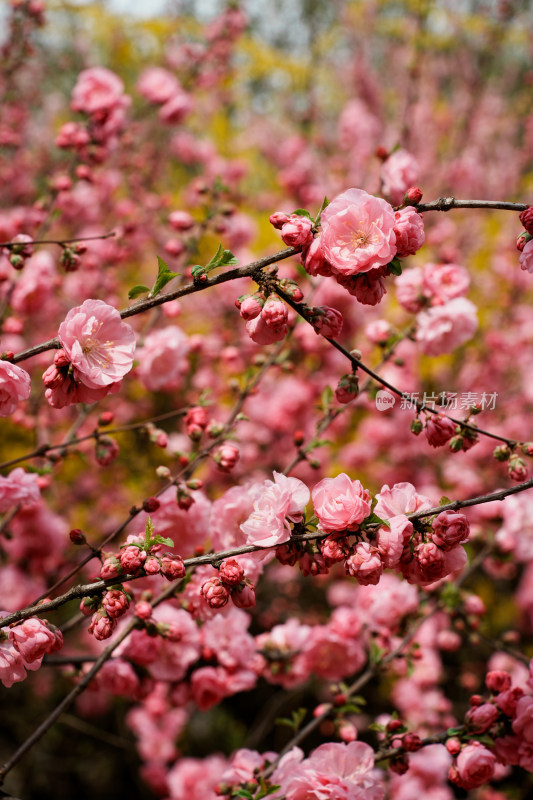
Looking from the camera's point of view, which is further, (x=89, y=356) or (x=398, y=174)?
(x=398, y=174)

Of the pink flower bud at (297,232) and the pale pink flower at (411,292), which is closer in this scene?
the pink flower bud at (297,232)

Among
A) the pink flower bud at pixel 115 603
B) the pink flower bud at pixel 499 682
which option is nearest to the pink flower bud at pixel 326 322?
the pink flower bud at pixel 115 603

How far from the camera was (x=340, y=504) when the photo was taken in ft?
2.73

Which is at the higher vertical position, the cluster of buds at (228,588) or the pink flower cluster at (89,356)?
the pink flower cluster at (89,356)

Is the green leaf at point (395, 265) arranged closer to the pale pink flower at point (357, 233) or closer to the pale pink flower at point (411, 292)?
the pale pink flower at point (357, 233)

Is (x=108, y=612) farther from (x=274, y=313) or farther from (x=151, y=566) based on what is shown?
(x=274, y=313)

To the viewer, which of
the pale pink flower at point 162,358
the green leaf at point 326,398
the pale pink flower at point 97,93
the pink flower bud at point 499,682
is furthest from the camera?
the pale pink flower at point 97,93

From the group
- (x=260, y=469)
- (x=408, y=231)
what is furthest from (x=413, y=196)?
(x=260, y=469)

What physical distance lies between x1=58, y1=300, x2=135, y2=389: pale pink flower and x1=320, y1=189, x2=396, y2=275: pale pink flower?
0.34 metres

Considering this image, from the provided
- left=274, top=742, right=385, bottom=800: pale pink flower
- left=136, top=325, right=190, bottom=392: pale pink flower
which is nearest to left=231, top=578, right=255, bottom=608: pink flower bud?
left=274, top=742, right=385, bottom=800: pale pink flower

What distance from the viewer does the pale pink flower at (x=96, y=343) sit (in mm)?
845

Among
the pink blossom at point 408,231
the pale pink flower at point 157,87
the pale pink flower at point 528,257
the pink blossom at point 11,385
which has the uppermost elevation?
the pink blossom at point 408,231

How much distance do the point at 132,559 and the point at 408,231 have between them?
1.98ft

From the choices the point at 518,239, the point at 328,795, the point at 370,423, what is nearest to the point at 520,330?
the point at 370,423
